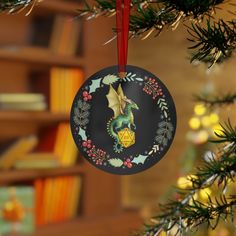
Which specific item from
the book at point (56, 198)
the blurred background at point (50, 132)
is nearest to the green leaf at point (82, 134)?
the blurred background at point (50, 132)

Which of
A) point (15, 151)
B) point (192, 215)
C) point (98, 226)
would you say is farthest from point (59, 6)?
point (192, 215)

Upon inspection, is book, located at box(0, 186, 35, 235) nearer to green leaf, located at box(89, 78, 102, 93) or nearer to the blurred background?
the blurred background

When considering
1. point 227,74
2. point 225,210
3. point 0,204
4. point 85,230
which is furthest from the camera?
point 227,74

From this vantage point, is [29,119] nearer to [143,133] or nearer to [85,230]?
[85,230]

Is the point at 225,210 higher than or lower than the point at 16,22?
lower

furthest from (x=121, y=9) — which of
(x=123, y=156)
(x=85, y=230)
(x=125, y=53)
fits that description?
(x=85, y=230)

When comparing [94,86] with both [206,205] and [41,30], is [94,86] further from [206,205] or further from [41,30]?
[41,30]

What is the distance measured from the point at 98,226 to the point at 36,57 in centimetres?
95

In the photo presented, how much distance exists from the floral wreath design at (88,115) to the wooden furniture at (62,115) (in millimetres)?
2290

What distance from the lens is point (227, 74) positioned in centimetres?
364

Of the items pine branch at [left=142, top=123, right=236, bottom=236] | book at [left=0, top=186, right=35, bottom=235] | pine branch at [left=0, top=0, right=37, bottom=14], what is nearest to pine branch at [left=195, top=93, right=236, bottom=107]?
pine branch at [left=142, top=123, right=236, bottom=236]

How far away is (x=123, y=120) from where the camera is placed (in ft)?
1.97

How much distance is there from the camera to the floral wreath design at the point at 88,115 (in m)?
0.60

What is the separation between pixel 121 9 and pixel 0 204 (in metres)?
2.32
